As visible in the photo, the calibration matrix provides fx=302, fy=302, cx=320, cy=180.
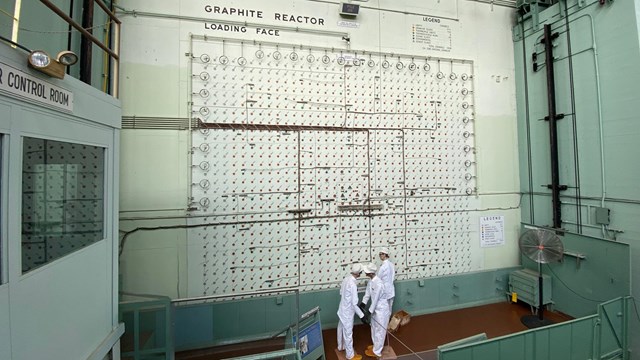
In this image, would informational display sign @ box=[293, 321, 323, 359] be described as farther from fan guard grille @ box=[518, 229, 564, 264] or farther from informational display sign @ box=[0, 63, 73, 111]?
fan guard grille @ box=[518, 229, 564, 264]

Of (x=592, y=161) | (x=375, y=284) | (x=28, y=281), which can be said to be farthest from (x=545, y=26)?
(x=28, y=281)

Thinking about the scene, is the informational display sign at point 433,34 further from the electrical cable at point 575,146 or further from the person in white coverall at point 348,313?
the person in white coverall at point 348,313

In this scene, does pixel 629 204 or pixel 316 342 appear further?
pixel 629 204

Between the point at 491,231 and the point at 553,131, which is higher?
the point at 553,131

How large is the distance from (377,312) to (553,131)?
15.4ft

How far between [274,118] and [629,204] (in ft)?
18.9

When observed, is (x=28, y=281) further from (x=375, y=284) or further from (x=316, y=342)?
(x=375, y=284)

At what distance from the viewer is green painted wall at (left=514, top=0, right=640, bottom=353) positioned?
4641 mm

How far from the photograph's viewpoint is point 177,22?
15.7 feet

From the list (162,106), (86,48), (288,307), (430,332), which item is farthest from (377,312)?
(86,48)

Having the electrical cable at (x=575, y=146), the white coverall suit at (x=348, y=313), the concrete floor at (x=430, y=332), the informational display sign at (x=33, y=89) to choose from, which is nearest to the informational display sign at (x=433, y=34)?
the electrical cable at (x=575, y=146)

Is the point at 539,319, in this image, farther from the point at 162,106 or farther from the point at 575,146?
the point at 162,106

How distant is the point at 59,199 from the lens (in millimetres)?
2182

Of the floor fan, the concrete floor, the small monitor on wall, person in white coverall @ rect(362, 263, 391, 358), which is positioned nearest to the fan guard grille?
the floor fan
